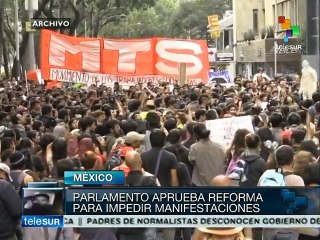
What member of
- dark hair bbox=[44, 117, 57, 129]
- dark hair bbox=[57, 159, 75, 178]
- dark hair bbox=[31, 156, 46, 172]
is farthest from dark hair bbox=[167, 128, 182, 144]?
dark hair bbox=[44, 117, 57, 129]

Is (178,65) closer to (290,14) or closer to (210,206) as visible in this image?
(210,206)

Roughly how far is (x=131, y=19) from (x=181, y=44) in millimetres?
86375

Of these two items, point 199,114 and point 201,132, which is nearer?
point 201,132

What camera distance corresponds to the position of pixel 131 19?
116 metres

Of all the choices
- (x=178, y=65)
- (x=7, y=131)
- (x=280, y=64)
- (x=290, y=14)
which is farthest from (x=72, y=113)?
(x=290, y=14)

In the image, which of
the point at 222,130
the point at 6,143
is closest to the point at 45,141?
the point at 6,143

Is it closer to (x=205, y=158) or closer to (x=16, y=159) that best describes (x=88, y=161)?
(x=16, y=159)

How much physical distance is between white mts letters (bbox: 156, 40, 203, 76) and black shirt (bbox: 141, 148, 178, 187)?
60.1 ft

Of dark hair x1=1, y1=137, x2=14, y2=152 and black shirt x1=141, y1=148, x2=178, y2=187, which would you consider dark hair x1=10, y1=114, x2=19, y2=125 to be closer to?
dark hair x1=1, y1=137, x2=14, y2=152

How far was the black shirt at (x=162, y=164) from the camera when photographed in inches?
460

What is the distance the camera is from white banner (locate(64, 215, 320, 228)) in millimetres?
7902

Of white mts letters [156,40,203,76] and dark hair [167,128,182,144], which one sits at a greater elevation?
white mts letters [156,40,203,76]

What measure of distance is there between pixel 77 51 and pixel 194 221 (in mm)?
21781

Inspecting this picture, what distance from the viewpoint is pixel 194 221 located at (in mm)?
7980
